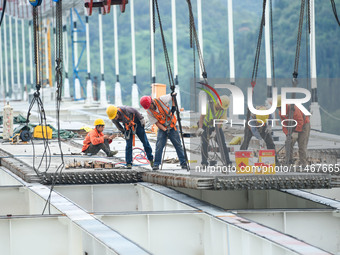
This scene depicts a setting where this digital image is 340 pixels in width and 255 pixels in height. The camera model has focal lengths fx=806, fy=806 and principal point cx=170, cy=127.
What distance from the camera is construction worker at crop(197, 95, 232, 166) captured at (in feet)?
49.2

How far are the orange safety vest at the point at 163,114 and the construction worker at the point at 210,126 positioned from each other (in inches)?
26.2

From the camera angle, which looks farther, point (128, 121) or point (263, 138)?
point (128, 121)

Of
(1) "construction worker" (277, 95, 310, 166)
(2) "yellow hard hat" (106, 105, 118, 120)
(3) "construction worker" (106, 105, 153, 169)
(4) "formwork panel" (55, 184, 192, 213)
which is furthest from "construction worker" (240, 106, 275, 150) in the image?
(2) "yellow hard hat" (106, 105, 118, 120)

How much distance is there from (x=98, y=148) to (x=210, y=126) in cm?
605

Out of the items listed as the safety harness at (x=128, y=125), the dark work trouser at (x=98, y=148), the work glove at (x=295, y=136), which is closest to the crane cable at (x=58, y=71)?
the safety harness at (x=128, y=125)

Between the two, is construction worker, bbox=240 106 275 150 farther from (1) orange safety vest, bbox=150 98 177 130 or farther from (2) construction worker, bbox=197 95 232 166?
(1) orange safety vest, bbox=150 98 177 130

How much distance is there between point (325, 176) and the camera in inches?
513

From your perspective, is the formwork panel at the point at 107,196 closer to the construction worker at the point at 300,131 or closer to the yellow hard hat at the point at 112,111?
the yellow hard hat at the point at 112,111

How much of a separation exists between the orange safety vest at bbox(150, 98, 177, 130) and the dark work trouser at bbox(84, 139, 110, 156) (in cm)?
467

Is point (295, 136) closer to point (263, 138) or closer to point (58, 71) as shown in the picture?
point (263, 138)

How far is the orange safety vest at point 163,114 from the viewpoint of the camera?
1611 centimetres

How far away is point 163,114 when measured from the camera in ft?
52.9


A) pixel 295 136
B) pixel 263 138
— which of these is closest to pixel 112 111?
pixel 263 138

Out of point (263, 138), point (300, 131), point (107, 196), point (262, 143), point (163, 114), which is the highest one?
point (163, 114)
